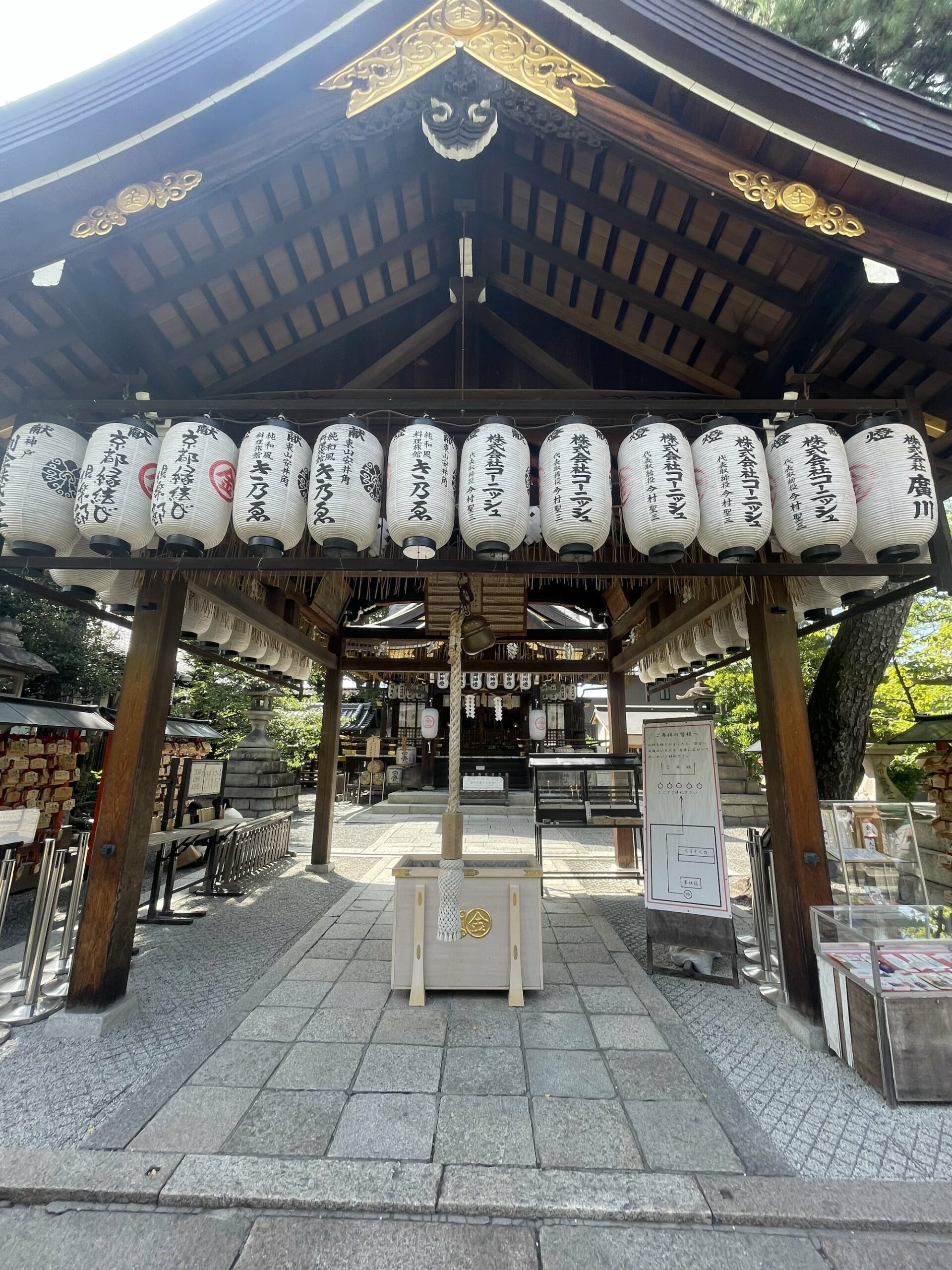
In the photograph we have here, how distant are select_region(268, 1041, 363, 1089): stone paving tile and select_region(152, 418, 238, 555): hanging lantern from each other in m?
3.48

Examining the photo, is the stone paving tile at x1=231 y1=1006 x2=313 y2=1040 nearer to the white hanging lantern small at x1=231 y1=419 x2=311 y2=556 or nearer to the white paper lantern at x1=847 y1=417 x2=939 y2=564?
the white hanging lantern small at x1=231 y1=419 x2=311 y2=556

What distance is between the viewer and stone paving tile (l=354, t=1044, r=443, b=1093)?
3240 millimetres

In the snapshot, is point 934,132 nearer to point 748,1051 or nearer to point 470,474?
point 470,474

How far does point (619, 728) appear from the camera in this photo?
934cm

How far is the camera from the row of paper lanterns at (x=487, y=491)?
3.49 m

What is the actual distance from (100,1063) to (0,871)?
2.22 metres

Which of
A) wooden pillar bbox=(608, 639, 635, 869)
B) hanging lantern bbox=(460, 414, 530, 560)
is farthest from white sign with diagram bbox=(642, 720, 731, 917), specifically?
wooden pillar bbox=(608, 639, 635, 869)

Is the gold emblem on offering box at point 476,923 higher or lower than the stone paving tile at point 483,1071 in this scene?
higher

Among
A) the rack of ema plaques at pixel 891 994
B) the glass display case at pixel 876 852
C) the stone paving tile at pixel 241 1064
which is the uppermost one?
the glass display case at pixel 876 852

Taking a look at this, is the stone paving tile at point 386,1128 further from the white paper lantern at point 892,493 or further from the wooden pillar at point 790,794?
the white paper lantern at point 892,493

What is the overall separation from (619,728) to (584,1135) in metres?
6.86

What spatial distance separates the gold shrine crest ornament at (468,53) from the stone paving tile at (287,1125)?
6.36m

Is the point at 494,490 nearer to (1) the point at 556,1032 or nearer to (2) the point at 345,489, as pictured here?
(2) the point at 345,489

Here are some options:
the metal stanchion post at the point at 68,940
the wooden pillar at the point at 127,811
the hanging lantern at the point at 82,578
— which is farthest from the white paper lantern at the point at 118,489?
the metal stanchion post at the point at 68,940
